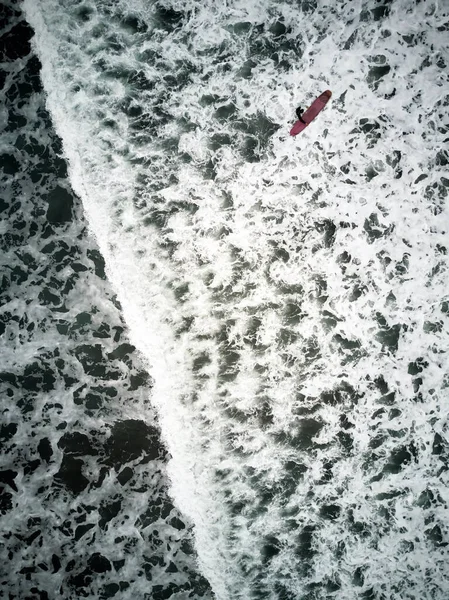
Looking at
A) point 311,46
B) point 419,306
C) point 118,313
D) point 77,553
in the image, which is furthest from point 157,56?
point 77,553

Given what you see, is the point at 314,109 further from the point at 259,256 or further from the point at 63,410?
the point at 63,410

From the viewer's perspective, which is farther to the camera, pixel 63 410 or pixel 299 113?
pixel 63 410

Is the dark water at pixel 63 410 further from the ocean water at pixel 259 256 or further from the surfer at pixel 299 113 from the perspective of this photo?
the surfer at pixel 299 113

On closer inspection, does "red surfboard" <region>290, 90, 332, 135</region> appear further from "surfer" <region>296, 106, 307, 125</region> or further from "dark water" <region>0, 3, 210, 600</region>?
"dark water" <region>0, 3, 210, 600</region>

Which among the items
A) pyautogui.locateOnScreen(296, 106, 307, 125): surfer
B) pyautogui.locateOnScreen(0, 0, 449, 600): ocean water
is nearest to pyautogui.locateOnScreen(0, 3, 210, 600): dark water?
pyautogui.locateOnScreen(0, 0, 449, 600): ocean water

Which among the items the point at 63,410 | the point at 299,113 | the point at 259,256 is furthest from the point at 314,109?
the point at 63,410

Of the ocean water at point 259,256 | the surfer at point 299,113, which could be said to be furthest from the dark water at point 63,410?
the surfer at point 299,113

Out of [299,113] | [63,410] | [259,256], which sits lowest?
[63,410]

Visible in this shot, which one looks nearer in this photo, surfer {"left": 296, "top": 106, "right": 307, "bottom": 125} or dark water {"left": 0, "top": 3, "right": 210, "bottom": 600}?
surfer {"left": 296, "top": 106, "right": 307, "bottom": 125}

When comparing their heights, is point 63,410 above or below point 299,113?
below
